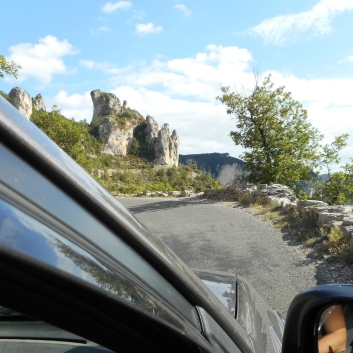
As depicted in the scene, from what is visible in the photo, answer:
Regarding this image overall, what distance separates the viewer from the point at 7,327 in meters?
1.56

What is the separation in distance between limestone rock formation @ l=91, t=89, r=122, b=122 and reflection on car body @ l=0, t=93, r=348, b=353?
8329 cm

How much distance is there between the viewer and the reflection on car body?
588 mm

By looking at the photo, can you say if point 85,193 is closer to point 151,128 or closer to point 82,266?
point 82,266

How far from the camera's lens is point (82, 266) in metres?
0.66

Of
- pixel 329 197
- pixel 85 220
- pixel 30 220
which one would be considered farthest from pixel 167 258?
pixel 329 197

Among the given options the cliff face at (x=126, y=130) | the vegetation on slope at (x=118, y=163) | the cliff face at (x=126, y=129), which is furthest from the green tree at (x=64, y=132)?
the cliff face at (x=126, y=129)

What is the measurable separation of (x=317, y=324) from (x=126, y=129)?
267ft

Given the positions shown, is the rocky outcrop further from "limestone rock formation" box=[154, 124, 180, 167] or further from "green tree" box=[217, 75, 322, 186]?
"limestone rock formation" box=[154, 124, 180, 167]

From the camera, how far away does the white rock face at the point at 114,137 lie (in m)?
70.9

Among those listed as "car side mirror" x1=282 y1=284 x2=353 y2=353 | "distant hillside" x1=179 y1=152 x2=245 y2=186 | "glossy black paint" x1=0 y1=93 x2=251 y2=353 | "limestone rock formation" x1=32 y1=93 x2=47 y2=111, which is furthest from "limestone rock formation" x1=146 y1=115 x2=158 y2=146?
"glossy black paint" x1=0 y1=93 x2=251 y2=353

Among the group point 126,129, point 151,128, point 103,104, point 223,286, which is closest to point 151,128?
point 151,128

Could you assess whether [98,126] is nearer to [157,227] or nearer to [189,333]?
[157,227]

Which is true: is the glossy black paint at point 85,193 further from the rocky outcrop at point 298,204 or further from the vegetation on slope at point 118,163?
the vegetation on slope at point 118,163

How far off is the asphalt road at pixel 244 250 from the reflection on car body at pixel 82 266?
81.4 inches
